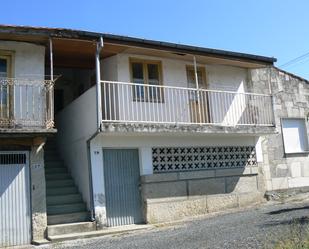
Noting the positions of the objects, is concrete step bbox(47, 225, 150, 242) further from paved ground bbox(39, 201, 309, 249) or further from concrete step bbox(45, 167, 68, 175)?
concrete step bbox(45, 167, 68, 175)

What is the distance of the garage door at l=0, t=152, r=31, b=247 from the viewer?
11777 mm

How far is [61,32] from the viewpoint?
12.4 m

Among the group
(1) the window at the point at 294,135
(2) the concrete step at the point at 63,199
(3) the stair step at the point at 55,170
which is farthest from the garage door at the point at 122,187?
(1) the window at the point at 294,135

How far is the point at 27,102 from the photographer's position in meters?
12.4

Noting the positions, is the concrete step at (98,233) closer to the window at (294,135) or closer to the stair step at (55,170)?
the stair step at (55,170)

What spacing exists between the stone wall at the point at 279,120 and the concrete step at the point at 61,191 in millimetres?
6956

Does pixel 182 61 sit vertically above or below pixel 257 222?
above

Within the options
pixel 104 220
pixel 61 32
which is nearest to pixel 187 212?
pixel 104 220

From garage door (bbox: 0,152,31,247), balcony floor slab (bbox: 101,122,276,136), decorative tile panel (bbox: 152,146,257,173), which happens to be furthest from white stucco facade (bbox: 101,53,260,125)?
garage door (bbox: 0,152,31,247)

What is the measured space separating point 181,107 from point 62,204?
4.93 meters

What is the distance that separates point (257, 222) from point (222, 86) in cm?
670

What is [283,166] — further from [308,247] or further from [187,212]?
[308,247]

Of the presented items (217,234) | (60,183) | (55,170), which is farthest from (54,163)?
(217,234)

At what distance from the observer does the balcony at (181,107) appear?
13984 mm
